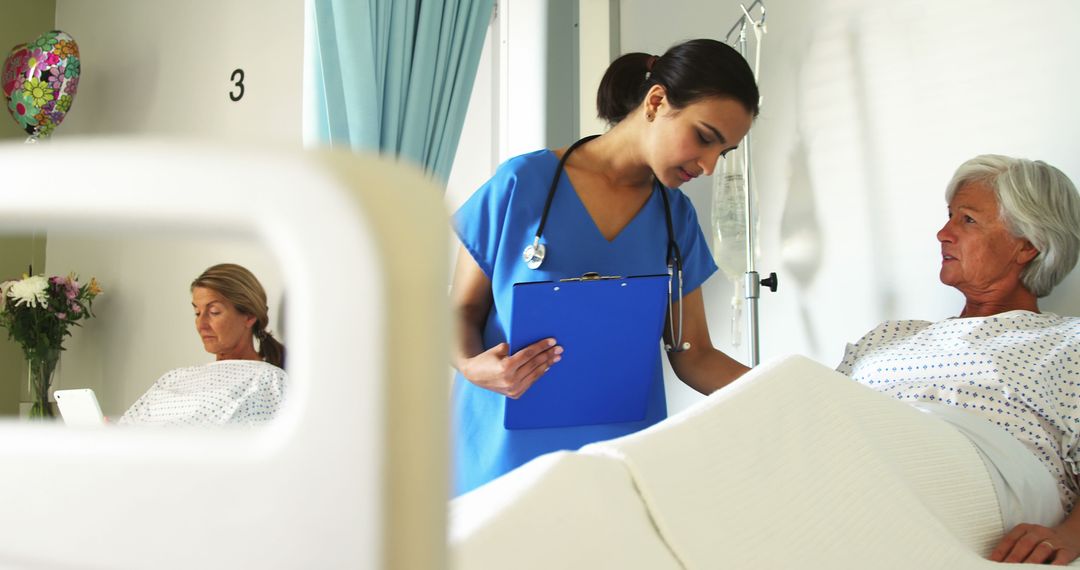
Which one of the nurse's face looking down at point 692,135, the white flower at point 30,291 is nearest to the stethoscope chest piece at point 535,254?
the nurse's face looking down at point 692,135

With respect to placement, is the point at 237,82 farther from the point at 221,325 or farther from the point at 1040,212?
the point at 1040,212

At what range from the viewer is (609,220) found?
74.7 inches

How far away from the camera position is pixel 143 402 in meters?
2.82

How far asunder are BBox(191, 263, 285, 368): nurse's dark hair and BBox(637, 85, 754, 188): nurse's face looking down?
1.76 m

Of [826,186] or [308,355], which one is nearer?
[308,355]

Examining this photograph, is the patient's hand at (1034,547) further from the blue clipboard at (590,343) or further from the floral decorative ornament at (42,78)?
the floral decorative ornament at (42,78)

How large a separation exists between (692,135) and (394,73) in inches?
37.5

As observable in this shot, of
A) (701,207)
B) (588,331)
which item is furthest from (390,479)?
(701,207)

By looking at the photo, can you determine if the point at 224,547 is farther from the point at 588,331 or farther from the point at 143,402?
the point at 143,402

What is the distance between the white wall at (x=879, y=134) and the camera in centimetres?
214

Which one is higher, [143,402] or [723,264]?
[723,264]

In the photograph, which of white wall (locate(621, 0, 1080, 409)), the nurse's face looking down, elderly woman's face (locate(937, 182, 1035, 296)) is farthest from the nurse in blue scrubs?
white wall (locate(621, 0, 1080, 409))

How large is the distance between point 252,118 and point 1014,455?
374cm

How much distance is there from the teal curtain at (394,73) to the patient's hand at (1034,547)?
1.58 m
